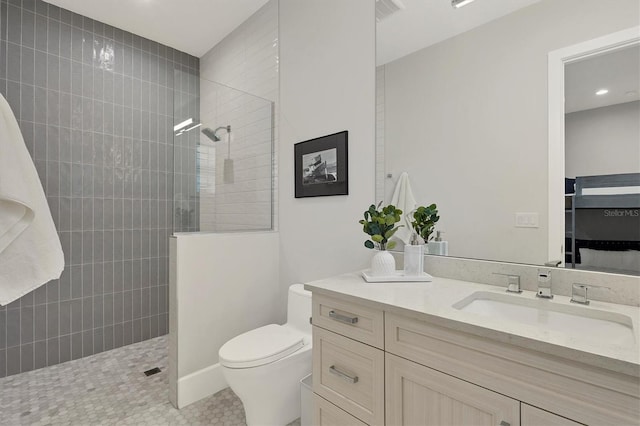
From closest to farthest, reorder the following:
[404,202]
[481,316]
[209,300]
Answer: [481,316]
[404,202]
[209,300]

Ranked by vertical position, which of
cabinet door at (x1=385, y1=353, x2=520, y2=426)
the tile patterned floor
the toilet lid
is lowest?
the tile patterned floor

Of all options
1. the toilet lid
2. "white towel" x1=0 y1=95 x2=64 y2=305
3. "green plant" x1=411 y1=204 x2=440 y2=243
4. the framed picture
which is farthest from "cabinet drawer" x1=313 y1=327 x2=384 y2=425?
"white towel" x1=0 y1=95 x2=64 y2=305

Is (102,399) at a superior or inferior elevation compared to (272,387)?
inferior

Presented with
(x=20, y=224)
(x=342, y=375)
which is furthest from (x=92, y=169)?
(x=342, y=375)

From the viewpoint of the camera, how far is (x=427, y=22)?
5.17ft

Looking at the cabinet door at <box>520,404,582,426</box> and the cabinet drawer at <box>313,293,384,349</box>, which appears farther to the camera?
the cabinet drawer at <box>313,293,384,349</box>

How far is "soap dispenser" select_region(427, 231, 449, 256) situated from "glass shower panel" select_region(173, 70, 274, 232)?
1.31 meters

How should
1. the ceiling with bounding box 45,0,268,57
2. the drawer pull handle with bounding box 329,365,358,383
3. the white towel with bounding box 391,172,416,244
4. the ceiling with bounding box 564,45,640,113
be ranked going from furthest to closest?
the ceiling with bounding box 45,0,268,57, the white towel with bounding box 391,172,416,244, the drawer pull handle with bounding box 329,365,358,383, the ceiling with bounding box 564,45,640,113

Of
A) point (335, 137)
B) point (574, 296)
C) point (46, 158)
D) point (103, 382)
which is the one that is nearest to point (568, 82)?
point (574, 296)

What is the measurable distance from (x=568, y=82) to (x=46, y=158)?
321cm

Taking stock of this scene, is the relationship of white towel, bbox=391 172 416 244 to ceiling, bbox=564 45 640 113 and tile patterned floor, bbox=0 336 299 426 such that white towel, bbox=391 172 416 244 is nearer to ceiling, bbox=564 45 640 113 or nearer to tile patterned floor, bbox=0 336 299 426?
ceiling, bbox=564 45 640 113

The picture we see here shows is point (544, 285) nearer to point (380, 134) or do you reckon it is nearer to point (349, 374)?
point (349, 374)

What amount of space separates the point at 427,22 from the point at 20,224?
1964 millimetres

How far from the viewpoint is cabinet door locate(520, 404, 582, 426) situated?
2.49 feet
